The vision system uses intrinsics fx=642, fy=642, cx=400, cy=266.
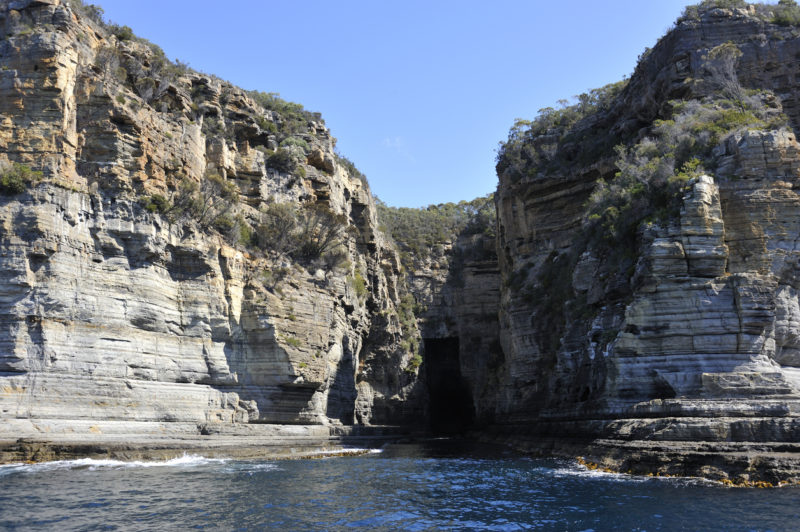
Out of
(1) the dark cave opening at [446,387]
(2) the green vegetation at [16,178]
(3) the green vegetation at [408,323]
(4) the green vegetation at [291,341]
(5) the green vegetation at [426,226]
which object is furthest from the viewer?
(5) the green vegetation at [426,226]

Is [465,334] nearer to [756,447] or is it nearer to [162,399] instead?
[162,399]

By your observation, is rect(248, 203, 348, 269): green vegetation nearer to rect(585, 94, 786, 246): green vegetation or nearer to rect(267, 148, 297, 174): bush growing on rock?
rect(267, 148, 297, 174): bush growing on rock

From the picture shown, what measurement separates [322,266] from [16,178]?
1854 centimetres

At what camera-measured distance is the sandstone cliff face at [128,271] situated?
24969mm

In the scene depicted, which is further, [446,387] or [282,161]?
[446,387]

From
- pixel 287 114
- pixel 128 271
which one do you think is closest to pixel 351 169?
pixel 287 114

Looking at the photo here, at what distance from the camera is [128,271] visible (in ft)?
91.9

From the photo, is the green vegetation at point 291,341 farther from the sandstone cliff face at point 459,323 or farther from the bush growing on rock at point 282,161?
the sandstone cliff face at point 459,323

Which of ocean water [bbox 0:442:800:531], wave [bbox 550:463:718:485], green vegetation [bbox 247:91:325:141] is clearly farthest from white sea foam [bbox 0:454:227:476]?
green vegetation [bbox 247:91:325:141]

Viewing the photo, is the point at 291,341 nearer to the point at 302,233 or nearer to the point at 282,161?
the point at 302,233

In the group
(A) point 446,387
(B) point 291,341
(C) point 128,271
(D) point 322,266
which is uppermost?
(D) point 322,266

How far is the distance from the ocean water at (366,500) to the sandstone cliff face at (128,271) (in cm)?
480

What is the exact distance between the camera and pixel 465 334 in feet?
201

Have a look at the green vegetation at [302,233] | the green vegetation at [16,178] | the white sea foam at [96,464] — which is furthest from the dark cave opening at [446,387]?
the green vegetation at [16,178]
